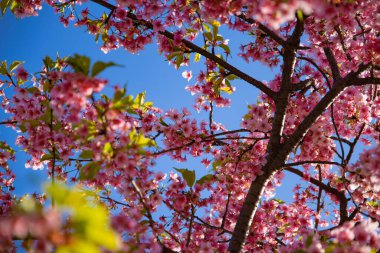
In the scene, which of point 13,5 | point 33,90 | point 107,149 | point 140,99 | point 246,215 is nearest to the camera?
point 107,149

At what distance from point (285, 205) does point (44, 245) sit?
589 centimetres

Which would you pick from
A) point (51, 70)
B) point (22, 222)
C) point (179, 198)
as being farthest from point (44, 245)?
point (179, 198)

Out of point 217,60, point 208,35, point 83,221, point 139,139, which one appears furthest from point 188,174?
point 83,221

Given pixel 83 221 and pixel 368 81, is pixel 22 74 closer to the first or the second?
pixel 83 221

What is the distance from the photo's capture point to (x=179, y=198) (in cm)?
440

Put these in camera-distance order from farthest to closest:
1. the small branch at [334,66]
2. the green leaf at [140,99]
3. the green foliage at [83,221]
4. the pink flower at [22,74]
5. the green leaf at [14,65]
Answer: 1. the green leaf at [140,99]
2. the green leaf at [14,65]
3. the small branch at [334,66]
4. the pink flower at [22,74]
5. the green foliage at [83,221]

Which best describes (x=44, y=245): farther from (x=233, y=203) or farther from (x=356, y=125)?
(x=356, y=125)

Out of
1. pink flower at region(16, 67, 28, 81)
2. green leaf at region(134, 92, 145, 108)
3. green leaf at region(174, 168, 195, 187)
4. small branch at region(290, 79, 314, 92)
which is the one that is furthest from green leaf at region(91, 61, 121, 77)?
small branch at region(290, 79, 314, 92)

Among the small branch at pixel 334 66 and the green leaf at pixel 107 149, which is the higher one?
the small branch at pixel 334 66

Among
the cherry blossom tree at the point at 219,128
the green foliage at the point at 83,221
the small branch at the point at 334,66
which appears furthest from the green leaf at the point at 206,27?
the green foliage at the point at 83,221

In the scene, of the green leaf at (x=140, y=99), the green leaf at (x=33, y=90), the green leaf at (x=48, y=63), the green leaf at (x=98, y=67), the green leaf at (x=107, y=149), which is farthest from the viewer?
the green leaf at (x=140, y=99)

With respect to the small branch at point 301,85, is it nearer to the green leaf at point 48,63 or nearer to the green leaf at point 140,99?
the green leaf at point 140,99

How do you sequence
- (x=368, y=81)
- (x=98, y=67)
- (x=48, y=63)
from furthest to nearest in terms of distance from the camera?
(x=368, y=81) < (x=48, y=63) < (x=98, y=67)

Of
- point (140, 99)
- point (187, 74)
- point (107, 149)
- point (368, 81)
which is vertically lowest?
point (107, 149)
